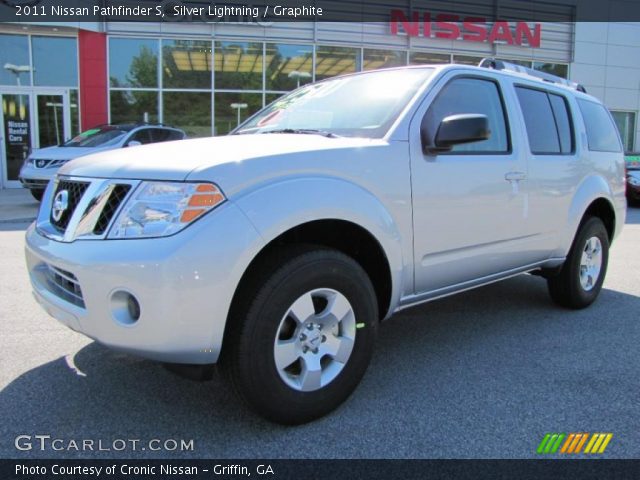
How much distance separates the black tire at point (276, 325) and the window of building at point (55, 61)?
15.1 metres

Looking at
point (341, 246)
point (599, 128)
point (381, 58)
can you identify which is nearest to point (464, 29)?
point (381, 58)

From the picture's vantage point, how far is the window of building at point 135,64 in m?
15.5

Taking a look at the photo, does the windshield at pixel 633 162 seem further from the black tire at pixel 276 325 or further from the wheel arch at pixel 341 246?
the black tire at pixel 276 325

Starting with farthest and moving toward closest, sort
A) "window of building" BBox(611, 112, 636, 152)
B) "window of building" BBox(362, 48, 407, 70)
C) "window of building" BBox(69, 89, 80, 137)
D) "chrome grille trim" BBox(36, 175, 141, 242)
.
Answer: "window of building" BBox(611, 112, 636, 152)
"window of building" BBox(362, 48, 407, 70)
"window of building" BBox(69, 89, 80, 137)
"chrome grille trim" BBox(36, 175, 141, 242)

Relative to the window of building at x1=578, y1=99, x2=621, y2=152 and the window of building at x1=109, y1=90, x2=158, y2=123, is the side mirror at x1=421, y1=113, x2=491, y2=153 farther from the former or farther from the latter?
the window of building at x1=109, y1=90, x2=158, y2=123

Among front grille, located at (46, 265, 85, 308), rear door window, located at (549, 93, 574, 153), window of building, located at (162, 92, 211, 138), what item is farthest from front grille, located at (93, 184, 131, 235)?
window of building, located at (162, 92, 211, 138)

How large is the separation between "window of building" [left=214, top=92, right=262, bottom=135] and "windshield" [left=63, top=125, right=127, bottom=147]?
15.1 feet

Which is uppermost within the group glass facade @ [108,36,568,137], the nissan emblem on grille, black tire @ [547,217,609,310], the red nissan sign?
the red nissan sign

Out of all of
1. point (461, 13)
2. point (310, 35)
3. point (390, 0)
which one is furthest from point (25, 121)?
point (461, 13)

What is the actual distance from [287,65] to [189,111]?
322 cm

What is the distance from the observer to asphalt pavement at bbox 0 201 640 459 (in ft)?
8.30

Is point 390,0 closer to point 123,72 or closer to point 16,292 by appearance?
point 123,72

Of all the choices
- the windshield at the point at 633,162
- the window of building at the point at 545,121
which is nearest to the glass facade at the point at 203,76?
the windshield at the point at 633,162

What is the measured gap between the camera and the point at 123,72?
15617 mm
